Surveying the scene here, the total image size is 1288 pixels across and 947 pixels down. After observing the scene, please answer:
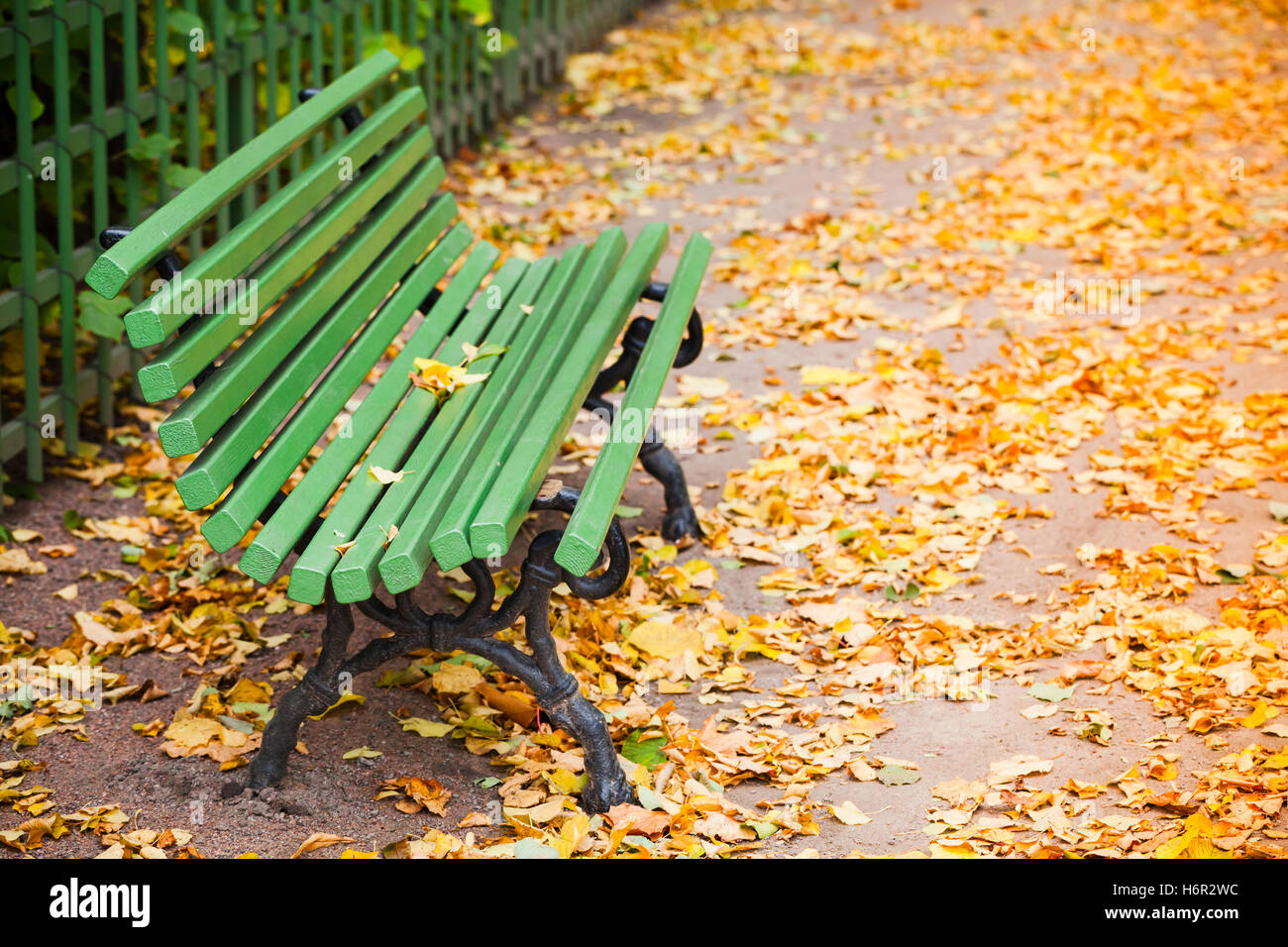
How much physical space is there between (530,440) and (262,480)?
542 millimetres

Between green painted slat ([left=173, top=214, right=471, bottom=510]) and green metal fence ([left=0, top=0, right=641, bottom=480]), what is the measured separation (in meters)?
1.00

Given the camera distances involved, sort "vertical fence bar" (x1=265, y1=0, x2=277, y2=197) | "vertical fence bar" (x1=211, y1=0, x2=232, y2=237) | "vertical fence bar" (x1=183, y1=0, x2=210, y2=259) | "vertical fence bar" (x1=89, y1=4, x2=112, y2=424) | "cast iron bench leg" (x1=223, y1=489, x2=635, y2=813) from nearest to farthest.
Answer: "cast iron bench leg" (x1=223, y1=489, x2=635, y2=813) → "vertical fence bar" (x1=89, y1=4, x2=112, y2=424) → "vertical fence bar" (x1=183, y1=0, x2=210, y2=259) → "vertical fence bar" (x1=211, y1=0, x2=232, y2=237) → "vertical fence bar" (x1=265, y1=0, x2=277, y2=197)

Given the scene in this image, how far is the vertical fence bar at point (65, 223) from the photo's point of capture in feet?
11.5

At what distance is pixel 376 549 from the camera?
2.34 meters

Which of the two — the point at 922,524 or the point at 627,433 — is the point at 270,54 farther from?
the point at 922,524

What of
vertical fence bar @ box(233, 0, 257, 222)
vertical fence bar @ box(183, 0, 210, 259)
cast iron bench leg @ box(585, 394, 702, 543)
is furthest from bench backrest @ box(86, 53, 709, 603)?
vertical fence bar @ box(233, 0, 257, 222)

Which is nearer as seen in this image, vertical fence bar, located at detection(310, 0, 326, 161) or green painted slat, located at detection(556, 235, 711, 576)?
green painted slat, located at detection(556, 235, 711, 576)


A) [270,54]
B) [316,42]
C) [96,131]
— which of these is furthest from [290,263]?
[316,42]

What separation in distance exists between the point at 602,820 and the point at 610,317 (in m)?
1.31

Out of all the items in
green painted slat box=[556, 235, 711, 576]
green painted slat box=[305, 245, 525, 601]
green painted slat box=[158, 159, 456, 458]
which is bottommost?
green painted slat box=[305, 245, 525, 601]

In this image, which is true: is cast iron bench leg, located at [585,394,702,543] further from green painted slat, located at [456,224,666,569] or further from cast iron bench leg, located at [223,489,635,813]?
cast iron bench leg, located at [223,489,635,813]

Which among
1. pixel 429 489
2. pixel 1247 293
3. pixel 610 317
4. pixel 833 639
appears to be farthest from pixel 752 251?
pixel 429 489

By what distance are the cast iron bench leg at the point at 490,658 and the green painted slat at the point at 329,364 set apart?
346 mm

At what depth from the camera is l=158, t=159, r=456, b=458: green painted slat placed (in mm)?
2355
